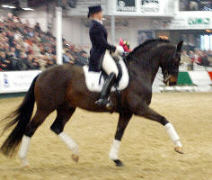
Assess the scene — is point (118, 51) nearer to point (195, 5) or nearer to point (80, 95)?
point (80, 95)

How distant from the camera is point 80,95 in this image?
6.50 meters

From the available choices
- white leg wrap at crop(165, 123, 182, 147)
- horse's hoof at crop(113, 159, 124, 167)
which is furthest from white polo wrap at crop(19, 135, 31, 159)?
white leg wrap at crop(165, 123, 182, 147)

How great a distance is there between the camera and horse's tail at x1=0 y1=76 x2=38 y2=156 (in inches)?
254

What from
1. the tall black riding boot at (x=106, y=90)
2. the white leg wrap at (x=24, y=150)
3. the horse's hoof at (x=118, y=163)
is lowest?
the horse's hoof at (x=118, y=163)

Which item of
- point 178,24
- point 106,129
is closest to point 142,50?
point 106,129

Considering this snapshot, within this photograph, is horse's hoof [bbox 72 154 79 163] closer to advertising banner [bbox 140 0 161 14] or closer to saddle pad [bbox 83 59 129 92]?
saddle pad [bbox 83 59 129 92]

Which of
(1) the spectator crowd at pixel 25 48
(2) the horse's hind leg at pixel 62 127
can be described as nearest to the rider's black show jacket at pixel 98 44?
(2) the horse's hind leg at pixel 62 127

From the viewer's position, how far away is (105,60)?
6.41 metres

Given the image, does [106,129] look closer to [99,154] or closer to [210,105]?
[99,154]

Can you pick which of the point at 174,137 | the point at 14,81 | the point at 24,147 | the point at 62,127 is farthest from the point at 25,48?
the point at 174,137

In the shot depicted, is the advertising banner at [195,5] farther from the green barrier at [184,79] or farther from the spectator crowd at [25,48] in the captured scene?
the green barrier at [184,79]

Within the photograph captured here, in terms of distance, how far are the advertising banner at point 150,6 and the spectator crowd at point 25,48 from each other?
7.23 metres

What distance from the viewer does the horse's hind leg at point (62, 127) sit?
6562mm

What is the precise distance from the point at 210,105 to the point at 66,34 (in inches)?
614
